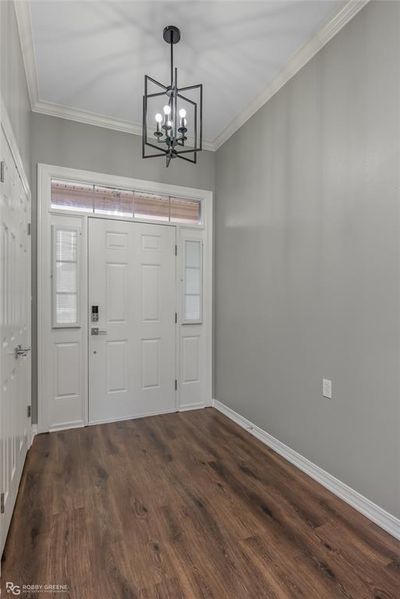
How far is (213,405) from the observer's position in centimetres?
384

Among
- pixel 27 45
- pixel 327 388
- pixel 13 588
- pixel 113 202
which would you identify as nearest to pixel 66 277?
pixel 113 202

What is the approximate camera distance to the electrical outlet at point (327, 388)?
2233 millimetres

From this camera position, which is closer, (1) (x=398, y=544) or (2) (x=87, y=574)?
(2) (x=87, y=574)

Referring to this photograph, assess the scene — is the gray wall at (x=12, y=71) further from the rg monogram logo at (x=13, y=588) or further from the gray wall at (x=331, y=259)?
the rg monogram logo at (x=13, y=588)

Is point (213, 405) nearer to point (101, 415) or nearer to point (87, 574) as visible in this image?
point (101, 415)

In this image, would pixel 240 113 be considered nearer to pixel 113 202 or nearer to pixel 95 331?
pixel 113 202

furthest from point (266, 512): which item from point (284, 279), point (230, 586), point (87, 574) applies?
point (284, 279)

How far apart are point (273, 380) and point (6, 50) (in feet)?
9.63

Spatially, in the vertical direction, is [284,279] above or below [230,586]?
above

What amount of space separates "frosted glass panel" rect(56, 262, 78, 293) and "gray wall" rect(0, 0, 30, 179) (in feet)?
3.42

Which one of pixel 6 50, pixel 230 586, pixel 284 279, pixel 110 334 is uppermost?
pixel 6 50

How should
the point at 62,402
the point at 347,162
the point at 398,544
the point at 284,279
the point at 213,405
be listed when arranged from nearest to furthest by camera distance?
1. the point at 398,544
2. the point at 347,162
3. the point at 284,279
4. the point at 62,402
5. the point at 213,405

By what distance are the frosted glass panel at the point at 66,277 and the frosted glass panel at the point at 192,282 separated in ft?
3.99

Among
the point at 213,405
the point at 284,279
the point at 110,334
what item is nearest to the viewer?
the point at 284,279
